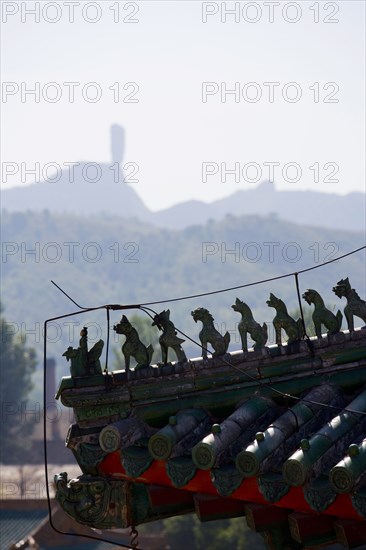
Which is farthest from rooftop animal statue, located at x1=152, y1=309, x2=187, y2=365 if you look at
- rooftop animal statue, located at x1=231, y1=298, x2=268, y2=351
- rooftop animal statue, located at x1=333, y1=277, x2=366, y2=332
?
rooftop animal statue, located at x1=333, y1=277, x2=366, y2=332

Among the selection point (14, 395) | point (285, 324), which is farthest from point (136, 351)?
point (14, 395)

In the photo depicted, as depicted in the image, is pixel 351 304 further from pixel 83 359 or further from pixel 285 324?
pixel 83 359

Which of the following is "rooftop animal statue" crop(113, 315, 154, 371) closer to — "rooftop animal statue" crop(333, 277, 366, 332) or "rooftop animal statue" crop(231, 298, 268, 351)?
"rooftop animal statue" crop(231, 298, 268, 351)

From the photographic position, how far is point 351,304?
1209 cm

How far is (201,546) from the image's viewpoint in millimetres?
54906

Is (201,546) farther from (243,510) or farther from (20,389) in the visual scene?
(20,389)

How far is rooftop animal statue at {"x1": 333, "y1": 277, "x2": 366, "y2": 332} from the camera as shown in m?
12.0

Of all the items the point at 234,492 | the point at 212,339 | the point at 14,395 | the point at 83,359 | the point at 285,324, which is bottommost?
the point at 14,395

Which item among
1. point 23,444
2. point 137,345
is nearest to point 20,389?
point 23,444

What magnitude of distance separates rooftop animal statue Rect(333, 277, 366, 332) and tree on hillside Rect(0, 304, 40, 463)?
9004 cm

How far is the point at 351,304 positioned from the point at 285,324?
0.72m

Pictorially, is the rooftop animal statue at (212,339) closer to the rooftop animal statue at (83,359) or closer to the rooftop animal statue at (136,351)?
the rooftop animal statue at (136,351)

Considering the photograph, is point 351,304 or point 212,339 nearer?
point 212,339

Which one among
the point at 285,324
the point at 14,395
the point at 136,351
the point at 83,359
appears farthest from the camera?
the point at 14,395
